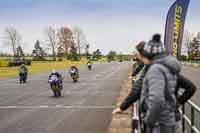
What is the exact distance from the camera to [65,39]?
15762 cm

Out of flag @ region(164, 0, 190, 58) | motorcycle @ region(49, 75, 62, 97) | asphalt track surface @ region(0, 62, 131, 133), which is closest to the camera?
asphalt track surface @ region(0, 62, 131, 133)

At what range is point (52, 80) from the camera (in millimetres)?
21906

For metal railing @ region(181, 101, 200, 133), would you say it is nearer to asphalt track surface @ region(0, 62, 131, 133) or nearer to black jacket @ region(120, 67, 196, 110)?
black jacket @ region(120, 67, 196, 110)

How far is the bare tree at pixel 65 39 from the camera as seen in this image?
155875 millimetres

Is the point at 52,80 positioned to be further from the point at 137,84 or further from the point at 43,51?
the point at 43,51

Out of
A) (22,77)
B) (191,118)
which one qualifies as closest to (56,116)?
(191,118)

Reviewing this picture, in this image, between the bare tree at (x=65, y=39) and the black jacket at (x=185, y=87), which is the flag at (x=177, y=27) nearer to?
the black jacket at (x=185, y=87)

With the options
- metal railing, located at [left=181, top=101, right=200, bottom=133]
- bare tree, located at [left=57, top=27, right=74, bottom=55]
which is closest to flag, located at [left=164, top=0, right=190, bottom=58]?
metal railing, located at [left=181, top=101, right=200, bottom=133]

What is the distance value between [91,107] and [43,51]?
14915 cm

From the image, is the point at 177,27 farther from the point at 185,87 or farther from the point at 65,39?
the point at 65,39

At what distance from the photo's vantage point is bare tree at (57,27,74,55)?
155875 millimetres

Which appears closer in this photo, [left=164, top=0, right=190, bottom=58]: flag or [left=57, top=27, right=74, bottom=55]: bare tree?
[left=164, top=0, right=190, bottom=58]: flag

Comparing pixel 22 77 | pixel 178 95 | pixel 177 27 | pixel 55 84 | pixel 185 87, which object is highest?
pixel 177 27

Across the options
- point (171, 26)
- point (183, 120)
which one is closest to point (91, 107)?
point (171, 26)
